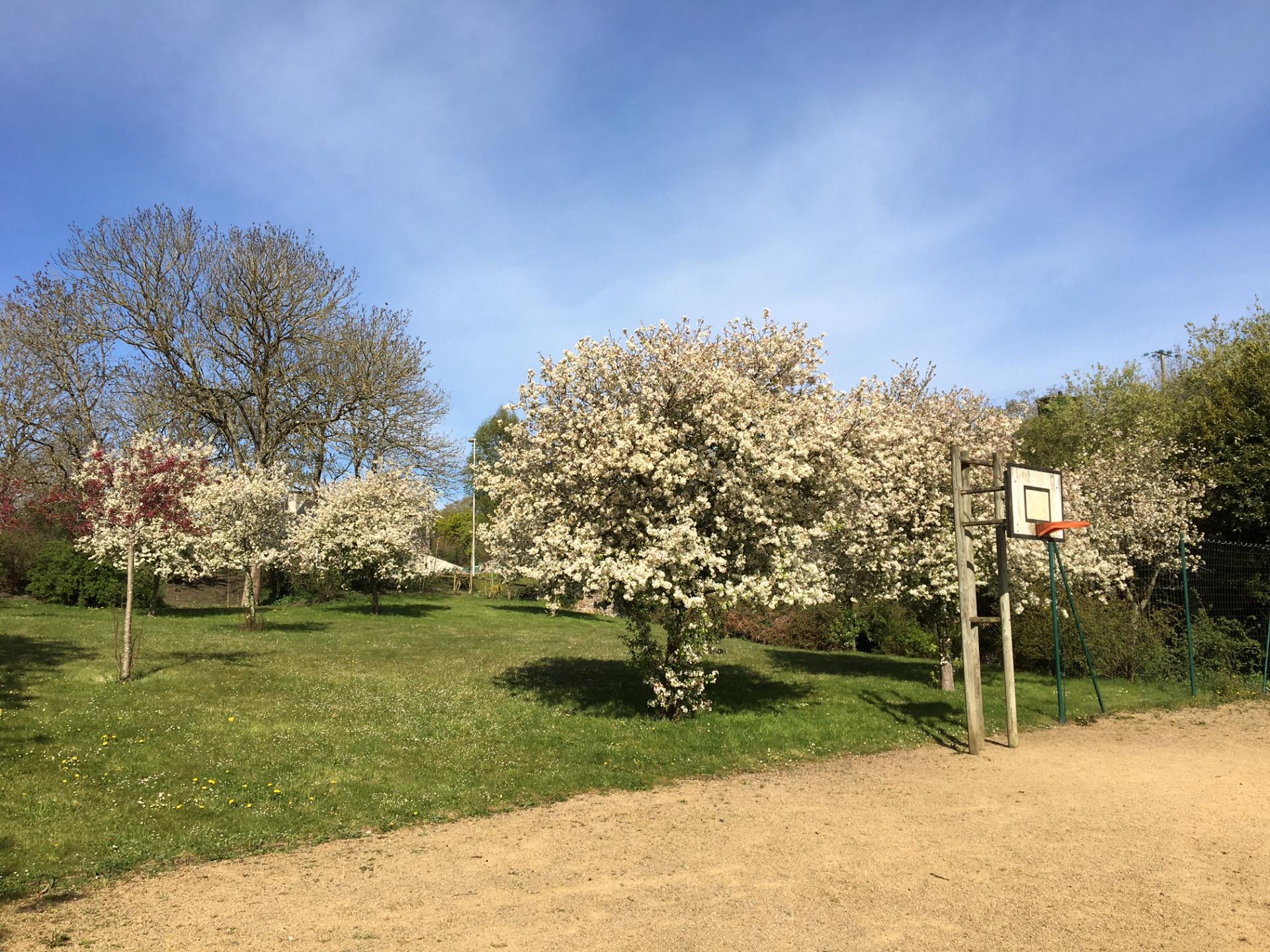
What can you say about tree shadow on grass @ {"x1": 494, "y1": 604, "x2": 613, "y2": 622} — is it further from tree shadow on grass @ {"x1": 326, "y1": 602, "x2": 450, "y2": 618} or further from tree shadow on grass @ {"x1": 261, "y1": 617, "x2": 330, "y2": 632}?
tree shadow on grass @ {"x1": 261, "y1": 617, "x2": 330, "y2": 632}

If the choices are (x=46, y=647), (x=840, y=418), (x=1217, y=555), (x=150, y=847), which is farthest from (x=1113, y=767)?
(x=46, y=647)

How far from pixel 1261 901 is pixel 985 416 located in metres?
12.1

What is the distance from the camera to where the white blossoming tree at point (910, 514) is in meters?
13.2

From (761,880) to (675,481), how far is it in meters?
4.88

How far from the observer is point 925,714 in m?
12.7

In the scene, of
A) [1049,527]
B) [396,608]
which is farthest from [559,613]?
[1049,527]

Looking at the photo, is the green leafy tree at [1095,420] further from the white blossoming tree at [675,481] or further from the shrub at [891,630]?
the white blossoming tree at [675,481]

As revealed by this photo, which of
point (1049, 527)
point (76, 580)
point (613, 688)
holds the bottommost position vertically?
point (613, 688)

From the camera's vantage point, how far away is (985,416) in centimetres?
1641

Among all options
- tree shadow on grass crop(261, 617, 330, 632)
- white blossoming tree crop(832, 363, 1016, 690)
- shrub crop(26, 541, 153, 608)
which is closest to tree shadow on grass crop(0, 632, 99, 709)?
tree shadow on grass crop(261, 617, 330, 632)

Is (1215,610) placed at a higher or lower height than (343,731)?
higher

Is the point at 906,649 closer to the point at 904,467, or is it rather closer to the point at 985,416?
the point at 985,416

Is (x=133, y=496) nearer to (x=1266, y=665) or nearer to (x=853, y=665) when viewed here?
(x=853, y=665)

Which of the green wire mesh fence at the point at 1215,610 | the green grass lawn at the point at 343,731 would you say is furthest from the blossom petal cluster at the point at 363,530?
the green wire mesh fence at the point at 1215,610
